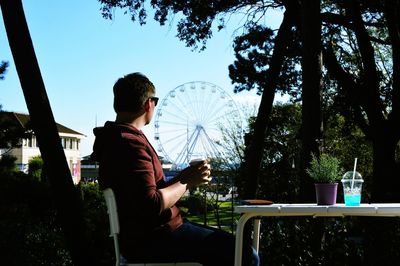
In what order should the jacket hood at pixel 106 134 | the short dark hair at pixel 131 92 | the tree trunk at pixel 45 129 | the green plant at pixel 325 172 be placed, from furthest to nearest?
the tree trunk at pixel 45 129, the green plant at pixel 325 172, the short dark hair at pixel 131 92, the jacket hood at pixel 106 134

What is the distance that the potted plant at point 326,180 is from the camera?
2344 mm

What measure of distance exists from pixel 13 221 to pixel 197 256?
3.39 m

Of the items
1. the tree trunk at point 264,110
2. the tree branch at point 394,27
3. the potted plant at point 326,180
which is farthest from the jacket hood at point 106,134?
the tree branch at point 394,27

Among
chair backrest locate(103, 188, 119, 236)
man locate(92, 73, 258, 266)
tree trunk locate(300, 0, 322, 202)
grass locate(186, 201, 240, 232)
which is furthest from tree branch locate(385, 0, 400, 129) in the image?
chair backrest locate(103, 188, 119, 236)

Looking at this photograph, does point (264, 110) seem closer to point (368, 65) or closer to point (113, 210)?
point (368, 65)

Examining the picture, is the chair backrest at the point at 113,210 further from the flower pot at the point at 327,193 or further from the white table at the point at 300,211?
the flower pot at the point at 327,193

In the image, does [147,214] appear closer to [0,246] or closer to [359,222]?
[359,222]

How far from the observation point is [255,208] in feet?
7.28

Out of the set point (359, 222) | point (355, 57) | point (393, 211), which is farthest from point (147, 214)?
point (355, 57)

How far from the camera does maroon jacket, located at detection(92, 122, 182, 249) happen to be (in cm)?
209

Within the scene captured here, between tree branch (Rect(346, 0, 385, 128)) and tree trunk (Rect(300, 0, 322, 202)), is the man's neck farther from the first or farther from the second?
tree branch (Rect(346, 0, 385, 128))

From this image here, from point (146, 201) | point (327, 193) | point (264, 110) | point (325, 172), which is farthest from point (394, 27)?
point (146, 201)

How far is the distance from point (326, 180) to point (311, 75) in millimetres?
3652

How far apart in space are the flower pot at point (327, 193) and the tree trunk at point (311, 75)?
3.45 meters
